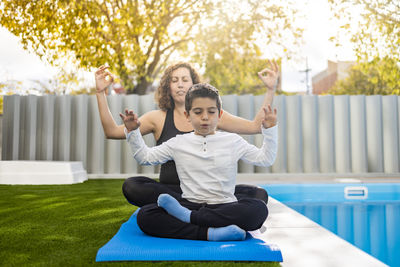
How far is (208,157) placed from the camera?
232 centimetres

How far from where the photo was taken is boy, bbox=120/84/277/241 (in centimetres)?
219

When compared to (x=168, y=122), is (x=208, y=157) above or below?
below

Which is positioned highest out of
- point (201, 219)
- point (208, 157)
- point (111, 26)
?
point (111, 26)

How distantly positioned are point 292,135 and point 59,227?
6.00m

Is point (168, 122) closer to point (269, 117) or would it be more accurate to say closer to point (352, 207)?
point (269, 117)

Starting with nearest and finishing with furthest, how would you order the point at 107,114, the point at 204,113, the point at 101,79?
1. the point at 204,113
2. the point at 101,79
3. the point at 107,114

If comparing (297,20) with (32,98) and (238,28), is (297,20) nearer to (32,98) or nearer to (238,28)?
(238,28)

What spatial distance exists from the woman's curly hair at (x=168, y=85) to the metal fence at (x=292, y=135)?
14.8 ft

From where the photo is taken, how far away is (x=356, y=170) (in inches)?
308

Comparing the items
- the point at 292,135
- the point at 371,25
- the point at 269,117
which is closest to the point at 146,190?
the point at 269,117

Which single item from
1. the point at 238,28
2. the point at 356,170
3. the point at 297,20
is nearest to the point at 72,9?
the point at 238,28

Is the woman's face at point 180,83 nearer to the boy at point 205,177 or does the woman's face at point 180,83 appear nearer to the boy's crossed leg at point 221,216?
the boy at point 205,177

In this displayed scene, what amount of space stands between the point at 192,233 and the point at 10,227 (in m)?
1.50

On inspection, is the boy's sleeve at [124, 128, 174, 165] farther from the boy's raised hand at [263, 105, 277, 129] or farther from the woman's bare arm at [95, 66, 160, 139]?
the boy's raised hand at [263, 105, 277, 129]
